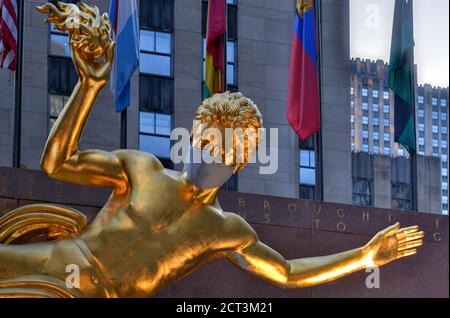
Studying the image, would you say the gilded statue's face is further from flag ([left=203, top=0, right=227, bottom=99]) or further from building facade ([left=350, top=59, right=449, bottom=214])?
building facade ([left=350, top=59, right=449, bottom=214])

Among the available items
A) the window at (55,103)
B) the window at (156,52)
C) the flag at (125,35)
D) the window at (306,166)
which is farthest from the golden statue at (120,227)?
the window at (306,166)

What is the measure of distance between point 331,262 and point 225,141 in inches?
63.5

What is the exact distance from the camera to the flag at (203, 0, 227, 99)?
20.9 meters

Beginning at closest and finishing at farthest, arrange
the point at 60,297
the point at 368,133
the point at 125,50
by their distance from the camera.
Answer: the point at 60,297
the point at 125,50
the point at 368,133

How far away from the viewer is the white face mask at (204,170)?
11.4m

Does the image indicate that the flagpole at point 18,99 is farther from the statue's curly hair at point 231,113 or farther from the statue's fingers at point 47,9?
the statue's fingers at point 47,9

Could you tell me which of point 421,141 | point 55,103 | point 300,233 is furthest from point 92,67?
point 421,141

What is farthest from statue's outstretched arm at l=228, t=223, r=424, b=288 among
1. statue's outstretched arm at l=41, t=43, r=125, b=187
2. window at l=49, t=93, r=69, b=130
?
window at l=49, t=93, r=69, b=130

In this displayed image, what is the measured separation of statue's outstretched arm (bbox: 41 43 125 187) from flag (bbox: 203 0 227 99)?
979cm

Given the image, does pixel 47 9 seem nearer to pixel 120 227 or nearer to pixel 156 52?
pixel 120 227

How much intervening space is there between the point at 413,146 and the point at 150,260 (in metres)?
10.3
